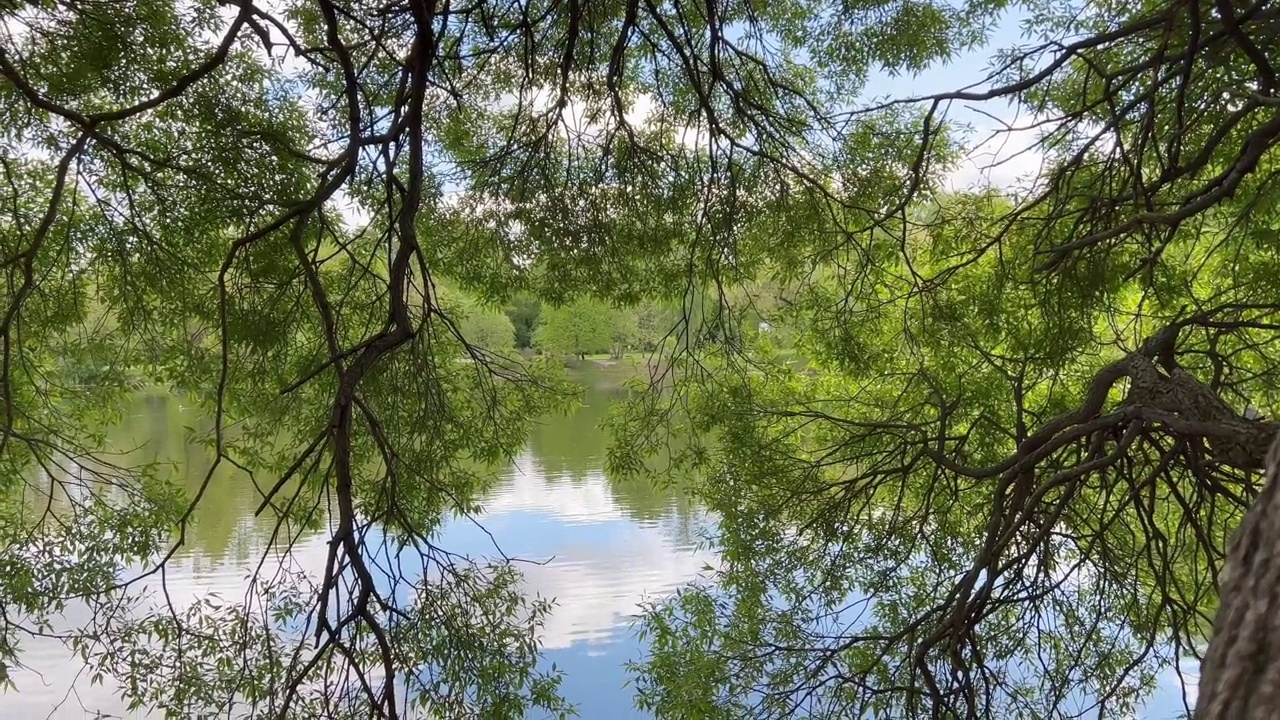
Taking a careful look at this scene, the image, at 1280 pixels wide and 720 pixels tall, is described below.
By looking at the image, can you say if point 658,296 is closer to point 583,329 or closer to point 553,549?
point 583,329

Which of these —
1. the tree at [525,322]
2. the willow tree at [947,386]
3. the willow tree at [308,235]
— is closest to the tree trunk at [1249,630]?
the willow tree at [947,386]

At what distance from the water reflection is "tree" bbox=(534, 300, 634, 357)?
0.42m

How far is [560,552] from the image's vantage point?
5.98 metres

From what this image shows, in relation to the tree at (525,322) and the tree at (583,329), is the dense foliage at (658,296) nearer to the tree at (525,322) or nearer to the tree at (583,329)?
the tree at (583,329)

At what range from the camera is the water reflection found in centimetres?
506

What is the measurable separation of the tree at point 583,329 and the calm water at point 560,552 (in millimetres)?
367

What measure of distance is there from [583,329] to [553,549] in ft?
7.62

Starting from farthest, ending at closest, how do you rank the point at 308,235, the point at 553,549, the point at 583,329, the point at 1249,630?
the point at 553,549, the point at 583,329, the point at 308,235, the point at 1249,630

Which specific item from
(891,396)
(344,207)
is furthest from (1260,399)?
(344,207)

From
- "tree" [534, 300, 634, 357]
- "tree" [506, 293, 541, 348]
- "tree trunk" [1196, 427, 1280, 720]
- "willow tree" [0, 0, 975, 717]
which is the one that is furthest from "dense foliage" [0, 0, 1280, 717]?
"tree trunk" [1196, 427, 1280, 720]

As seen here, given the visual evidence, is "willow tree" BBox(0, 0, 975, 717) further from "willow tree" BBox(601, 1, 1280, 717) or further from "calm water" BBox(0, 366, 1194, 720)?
"calm water" BBox(0, 366, 1194, 720)

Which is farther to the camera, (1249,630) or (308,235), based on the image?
(308,235)

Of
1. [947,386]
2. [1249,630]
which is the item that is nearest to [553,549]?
[947,386]

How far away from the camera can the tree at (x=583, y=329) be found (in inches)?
157
